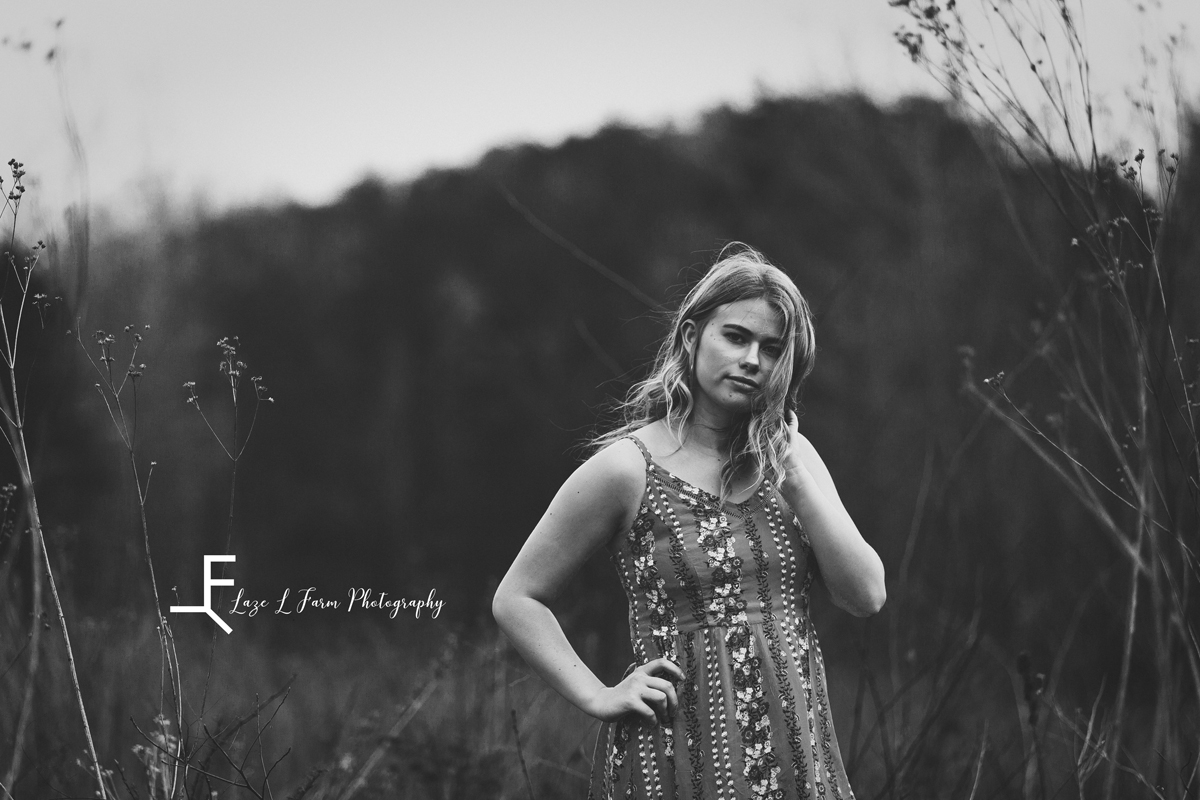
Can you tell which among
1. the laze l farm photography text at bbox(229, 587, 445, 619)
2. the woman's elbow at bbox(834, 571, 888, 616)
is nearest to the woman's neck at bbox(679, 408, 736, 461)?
the woman's elbow at bbox(834, 571, 888, 616)

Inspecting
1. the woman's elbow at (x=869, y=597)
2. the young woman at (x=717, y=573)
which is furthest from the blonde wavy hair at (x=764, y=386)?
the woman's elbow at (x=869, y=597)

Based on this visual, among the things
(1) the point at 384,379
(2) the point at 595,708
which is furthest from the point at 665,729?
(1) the point at 384,379

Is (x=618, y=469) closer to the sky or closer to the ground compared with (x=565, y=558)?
closer to the sky

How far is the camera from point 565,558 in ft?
6.20

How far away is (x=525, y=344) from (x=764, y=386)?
12.7 m

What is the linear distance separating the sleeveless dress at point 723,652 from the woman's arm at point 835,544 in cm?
8

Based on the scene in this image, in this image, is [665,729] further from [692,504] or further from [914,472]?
[914,472]

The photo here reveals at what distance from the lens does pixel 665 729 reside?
6.07ft

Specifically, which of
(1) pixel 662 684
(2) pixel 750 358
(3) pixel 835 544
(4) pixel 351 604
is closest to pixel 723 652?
(1) pixel 662 684

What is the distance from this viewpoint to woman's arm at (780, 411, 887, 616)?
1841 millimetres

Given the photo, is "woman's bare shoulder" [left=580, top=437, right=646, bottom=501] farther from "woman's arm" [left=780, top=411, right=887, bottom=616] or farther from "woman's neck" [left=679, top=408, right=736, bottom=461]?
"woman's arm" [left=780, top=411, right=887, bottom=616]

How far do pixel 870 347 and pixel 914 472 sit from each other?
5.87 feet

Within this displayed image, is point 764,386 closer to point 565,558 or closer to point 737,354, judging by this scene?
point 737,354

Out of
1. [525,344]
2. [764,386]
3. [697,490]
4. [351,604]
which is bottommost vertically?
[351,604]
